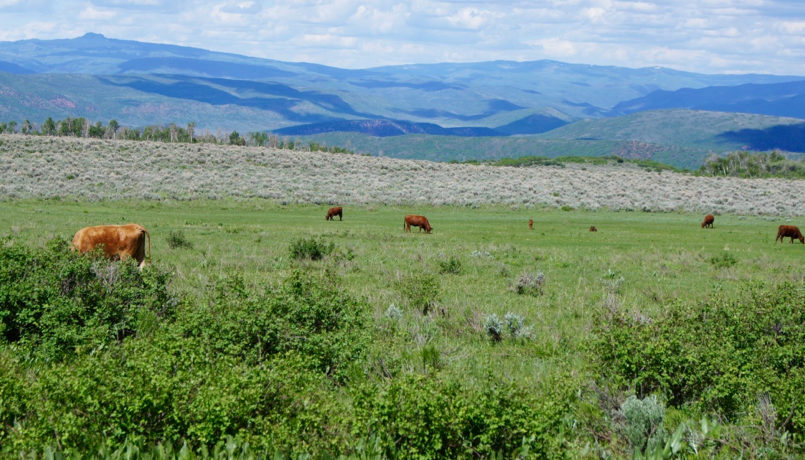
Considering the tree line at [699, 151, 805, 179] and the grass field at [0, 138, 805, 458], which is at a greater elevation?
the tree line at [699, 151, 805, 179]

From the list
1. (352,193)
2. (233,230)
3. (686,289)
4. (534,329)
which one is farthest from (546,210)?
(534,329)

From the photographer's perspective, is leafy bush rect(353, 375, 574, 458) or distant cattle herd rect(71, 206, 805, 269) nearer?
leafy bush rect(353, 375, 574, 458)

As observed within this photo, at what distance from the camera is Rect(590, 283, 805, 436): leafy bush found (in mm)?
6824

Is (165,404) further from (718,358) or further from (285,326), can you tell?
(718,358)

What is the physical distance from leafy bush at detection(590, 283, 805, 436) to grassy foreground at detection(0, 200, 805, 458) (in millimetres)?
55

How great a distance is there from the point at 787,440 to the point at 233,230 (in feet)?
83.3

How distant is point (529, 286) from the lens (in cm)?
1523

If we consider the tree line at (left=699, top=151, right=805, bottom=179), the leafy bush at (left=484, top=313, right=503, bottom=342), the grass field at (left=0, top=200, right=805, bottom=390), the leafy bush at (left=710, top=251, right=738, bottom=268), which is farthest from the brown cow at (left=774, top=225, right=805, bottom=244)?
the tree line at (left=699, top=151, right=805, bottom=179)

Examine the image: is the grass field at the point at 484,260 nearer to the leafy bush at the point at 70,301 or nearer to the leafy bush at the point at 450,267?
the leafy bush at the point at 450,267

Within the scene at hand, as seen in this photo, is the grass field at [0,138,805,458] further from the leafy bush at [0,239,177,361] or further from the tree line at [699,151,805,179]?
the tree line at [699,151,805,179]

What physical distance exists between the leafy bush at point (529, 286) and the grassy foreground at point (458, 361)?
0.15 ft

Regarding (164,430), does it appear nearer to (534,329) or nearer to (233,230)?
(534,329)

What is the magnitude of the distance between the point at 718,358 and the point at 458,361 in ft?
10.3

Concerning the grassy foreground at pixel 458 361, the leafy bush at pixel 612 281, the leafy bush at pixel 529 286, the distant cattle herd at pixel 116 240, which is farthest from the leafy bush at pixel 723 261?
the distant cattle herd at pixel 116 240
